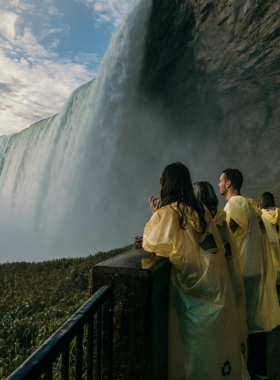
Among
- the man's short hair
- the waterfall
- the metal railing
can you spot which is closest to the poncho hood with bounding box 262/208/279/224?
the man's short hair

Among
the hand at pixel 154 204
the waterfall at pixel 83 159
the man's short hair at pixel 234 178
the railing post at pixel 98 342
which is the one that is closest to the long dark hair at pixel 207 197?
the hand at pixel 154 204

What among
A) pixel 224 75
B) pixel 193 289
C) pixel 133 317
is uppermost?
pixel 224 75

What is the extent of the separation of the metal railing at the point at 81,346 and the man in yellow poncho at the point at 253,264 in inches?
66.7

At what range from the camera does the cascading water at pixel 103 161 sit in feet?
56.3

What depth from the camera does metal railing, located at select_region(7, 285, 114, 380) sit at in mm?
858

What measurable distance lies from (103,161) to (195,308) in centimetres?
1679

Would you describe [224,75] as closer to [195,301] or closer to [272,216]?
[272,216]

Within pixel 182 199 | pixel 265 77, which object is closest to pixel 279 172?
pixel 265 77

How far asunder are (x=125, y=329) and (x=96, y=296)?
1.10 ft

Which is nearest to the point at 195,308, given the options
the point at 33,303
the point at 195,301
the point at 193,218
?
the point at 195,301

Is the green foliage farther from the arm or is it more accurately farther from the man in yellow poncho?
the arm

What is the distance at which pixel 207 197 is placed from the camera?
7.94 ft

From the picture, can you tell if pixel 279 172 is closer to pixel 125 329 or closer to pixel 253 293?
pixel 253 293

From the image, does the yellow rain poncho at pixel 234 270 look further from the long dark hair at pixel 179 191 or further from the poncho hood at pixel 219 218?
the long dark hair at pixel 179 191
